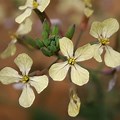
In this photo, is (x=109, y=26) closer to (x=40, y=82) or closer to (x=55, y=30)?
(x=55, y=30)

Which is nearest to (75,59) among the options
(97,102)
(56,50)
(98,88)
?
(56,50)

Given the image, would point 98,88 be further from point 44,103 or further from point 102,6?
point 102,6

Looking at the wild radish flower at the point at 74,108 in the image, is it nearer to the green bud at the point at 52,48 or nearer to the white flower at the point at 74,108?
the white flower at the point at 74,108

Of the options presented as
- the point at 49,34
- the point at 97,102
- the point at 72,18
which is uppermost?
the point at 72,18

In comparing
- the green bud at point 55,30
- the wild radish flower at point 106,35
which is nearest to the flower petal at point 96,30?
the wild radish flower at point 106,35

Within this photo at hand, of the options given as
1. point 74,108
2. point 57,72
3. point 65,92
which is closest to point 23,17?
point 57,72

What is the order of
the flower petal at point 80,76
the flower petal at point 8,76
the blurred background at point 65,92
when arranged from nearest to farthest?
the flower petal at point 80,76
the flower petal at point 8,76
the blurred background at point 65,92
